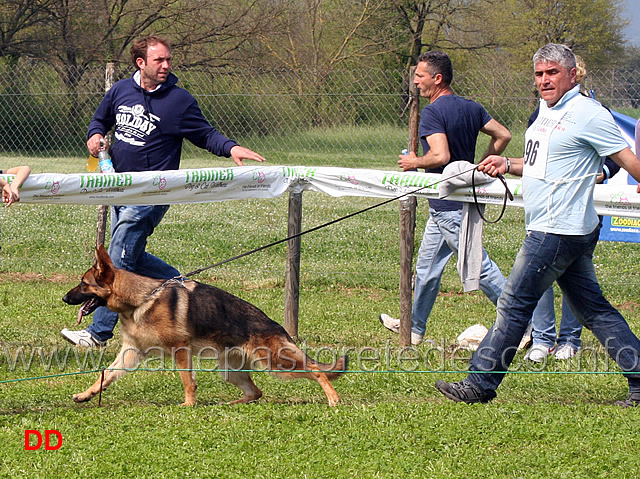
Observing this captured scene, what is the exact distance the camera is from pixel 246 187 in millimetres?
6180

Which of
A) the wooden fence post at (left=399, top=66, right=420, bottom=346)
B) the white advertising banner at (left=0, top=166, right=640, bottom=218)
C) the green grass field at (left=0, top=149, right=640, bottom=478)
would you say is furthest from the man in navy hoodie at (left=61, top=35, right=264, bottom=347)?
the wooden fence post at (left=399, top=66, right=420, bottom=346)

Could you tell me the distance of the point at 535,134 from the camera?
4629mm

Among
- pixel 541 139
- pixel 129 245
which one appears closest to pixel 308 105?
pixel 129 245

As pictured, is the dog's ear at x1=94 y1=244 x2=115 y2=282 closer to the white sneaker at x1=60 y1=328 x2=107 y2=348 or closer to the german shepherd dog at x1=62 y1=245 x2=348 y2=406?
the german shepherd dog at x1=62 y1=245 x2=348 y2=406

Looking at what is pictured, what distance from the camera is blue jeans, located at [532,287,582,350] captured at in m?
6.29

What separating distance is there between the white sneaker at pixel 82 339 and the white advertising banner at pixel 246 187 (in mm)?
1146

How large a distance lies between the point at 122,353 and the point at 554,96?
299 centimetres

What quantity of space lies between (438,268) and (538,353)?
3.31 feet

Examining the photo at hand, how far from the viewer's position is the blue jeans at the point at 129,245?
237 inches

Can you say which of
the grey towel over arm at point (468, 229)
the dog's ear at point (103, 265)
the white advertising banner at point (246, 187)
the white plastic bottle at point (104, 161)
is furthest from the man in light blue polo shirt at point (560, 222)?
the white plastic bottle at point (104, 161)

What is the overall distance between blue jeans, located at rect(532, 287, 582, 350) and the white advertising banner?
3.28 ft

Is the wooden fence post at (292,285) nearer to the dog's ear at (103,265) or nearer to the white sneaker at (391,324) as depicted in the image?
the white sneaker at (391,324)

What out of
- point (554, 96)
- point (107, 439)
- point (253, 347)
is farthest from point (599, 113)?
point (107, 439)

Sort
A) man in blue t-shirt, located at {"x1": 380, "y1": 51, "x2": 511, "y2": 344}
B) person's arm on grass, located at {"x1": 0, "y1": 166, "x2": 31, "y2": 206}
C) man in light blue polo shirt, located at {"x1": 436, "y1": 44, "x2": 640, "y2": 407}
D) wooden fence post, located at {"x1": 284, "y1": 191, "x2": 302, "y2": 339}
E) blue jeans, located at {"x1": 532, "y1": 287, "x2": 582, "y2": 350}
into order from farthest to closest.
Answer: wooden fence post, located at {"x1": 284, "y1": 191, "x2": 302, "y2": 339} < blue jeans, located at {"x1": 532, "y1": 287, "x2": 582, "y2": 350} < man in blue t-shirt, located at {"x1": 380, "y1": 51, "x2": 511, "y2": 344} < person's arm on grass, located at {"x1": 0, "y1": 166, "x2": 31, "y2": 206} < man in light blue polo shirt, located at {"x1": 436, "y1": 44, "x2": 640, "y2": 407}
